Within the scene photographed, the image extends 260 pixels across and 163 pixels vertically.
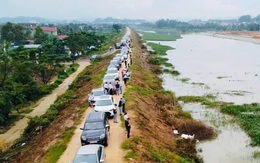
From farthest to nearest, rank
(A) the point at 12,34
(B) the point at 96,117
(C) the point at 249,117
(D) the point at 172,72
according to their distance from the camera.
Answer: (A) the point at 12,34, (D) the point at 172,72, (C) the point at 249,117, (B) the point at 96,117

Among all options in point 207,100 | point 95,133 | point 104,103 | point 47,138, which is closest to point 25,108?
point 47,138

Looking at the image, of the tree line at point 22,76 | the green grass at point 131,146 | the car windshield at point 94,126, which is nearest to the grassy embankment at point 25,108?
the tree line at point 22,76

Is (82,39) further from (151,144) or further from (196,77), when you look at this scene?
(151,144)

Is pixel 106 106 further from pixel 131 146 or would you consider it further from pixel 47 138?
pixel 131 146

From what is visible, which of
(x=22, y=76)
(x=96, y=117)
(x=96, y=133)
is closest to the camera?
(x=96, y=133)

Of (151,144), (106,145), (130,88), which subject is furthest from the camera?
(130,88)

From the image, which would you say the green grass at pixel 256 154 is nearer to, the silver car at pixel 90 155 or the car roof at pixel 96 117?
the car roof at pixel 96 117

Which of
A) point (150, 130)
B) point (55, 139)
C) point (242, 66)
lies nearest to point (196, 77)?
point (242, 66)
